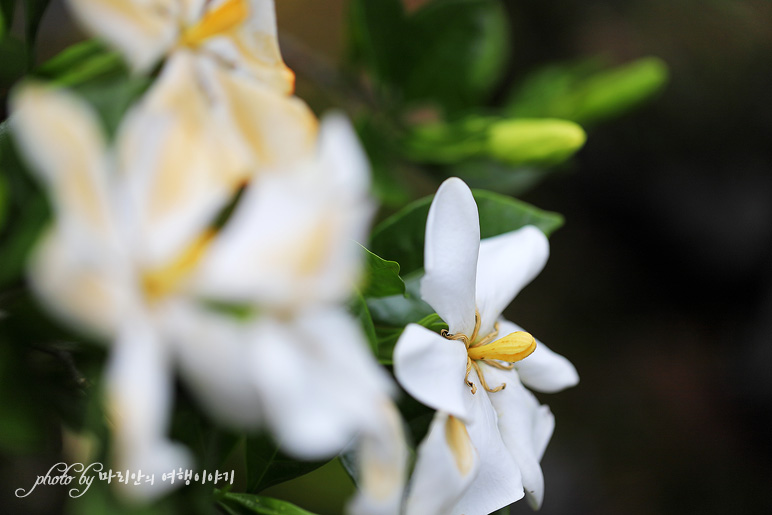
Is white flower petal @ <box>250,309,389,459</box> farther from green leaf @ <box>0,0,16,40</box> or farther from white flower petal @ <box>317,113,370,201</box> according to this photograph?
green leaf @ <box>0,0,16,40</box>

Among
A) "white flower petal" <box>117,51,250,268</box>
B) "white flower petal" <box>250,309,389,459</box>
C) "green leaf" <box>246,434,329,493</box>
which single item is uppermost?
"white flower petal" <box>117,51,250,268</box>

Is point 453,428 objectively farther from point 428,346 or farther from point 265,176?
point 265,176

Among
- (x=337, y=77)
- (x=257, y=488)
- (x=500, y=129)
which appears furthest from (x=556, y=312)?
(x=257, y=488)

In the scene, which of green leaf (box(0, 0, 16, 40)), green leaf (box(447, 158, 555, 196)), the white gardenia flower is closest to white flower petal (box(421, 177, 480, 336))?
the white gardenia flower

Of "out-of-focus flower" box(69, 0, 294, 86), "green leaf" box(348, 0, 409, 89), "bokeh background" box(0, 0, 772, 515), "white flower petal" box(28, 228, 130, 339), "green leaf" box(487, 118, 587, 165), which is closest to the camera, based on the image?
"white flower petal" box(28, 228, 130, 339)

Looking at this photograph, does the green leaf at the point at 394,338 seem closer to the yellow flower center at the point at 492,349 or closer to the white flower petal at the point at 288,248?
the yellow flower center at the point at 492,349

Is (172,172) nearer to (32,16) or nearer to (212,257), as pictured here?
(212,257)

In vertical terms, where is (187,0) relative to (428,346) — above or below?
above

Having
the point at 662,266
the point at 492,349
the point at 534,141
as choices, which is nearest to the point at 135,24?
the point at 492,349
